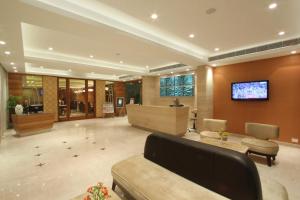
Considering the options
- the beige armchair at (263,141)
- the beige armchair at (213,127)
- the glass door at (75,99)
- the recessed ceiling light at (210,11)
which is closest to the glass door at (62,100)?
the glass door at (75,99)

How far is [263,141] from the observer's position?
3682 mm

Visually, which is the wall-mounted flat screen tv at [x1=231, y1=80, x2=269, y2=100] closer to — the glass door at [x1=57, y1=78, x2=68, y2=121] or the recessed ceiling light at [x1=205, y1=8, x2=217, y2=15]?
the recessed ceiling light at [x1=205, y1=8, x2=217, y2=15]

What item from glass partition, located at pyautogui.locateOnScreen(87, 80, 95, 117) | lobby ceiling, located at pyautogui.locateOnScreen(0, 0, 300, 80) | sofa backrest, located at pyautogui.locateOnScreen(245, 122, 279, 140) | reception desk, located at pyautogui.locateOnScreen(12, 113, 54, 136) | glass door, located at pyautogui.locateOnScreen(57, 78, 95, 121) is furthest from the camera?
glass partition, located at pyautogui.locateOnScreen(87, 80, 95, 117)

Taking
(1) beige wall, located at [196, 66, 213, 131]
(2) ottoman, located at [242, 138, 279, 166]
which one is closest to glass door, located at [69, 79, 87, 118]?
(1) beige wall, located at [196, 66, 213, 131]

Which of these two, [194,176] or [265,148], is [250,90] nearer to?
[265,148]

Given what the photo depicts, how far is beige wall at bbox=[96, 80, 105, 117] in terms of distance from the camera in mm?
11062

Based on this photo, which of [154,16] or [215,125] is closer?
[154,16]

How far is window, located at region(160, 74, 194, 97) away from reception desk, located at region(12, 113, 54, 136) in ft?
20.1

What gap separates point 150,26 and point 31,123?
19.6 ft

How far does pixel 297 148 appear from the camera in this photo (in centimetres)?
455

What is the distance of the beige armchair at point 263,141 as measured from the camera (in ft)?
11.1

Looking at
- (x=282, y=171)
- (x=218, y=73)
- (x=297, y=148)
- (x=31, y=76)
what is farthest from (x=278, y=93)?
(x=31, y=76)

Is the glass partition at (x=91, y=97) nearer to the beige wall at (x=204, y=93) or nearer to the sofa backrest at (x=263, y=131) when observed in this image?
the beige wall at (x=204, y=93)

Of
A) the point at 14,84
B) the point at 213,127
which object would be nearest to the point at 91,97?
the point at 14,84
